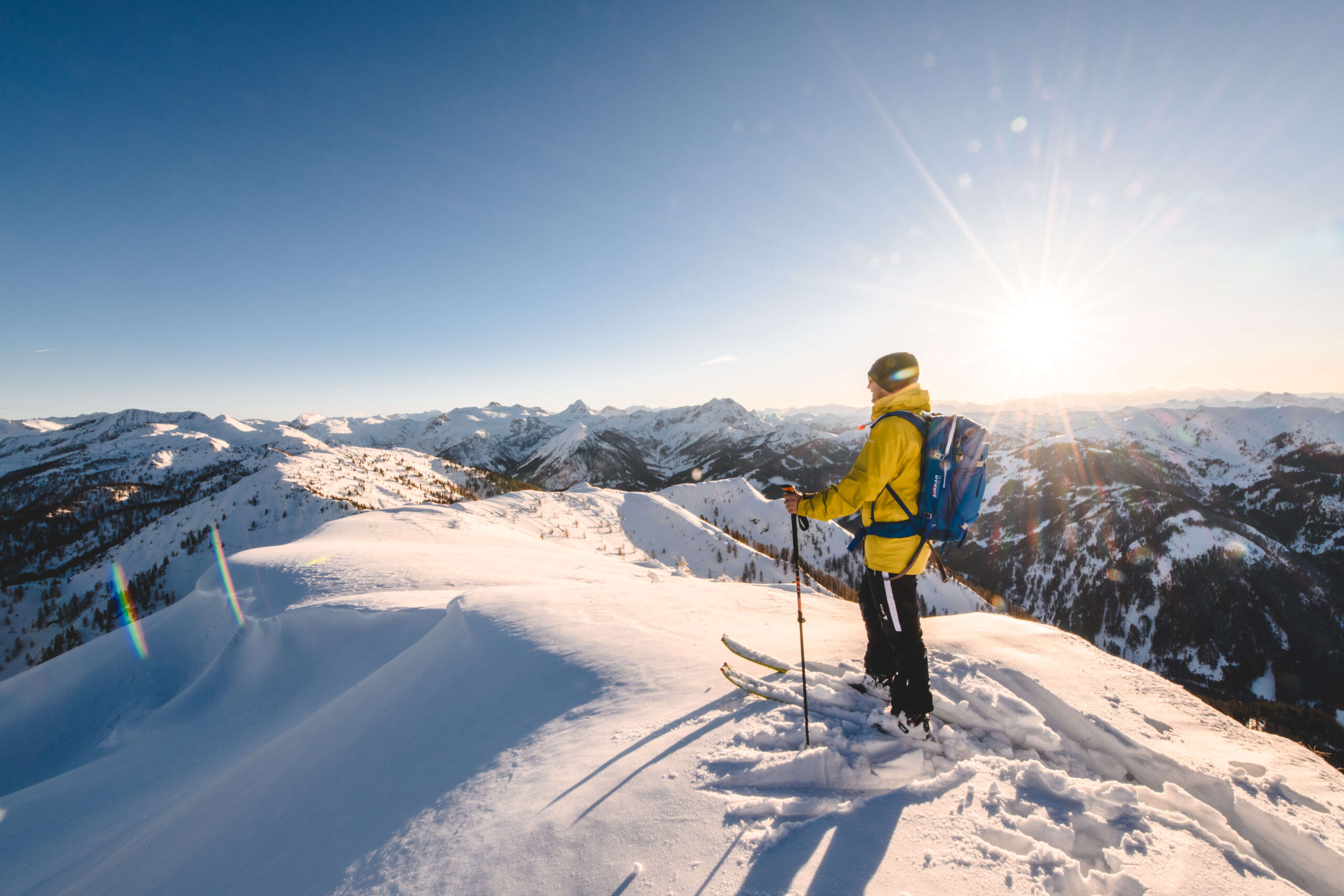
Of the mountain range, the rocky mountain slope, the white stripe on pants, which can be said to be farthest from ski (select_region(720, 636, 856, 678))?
the mountain range

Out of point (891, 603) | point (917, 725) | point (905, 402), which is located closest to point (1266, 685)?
point (917, 725)

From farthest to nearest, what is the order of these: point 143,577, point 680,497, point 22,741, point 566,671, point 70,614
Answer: point 680,497 < point 70,614 < point 143,577 < point 22,741 < point 566,671

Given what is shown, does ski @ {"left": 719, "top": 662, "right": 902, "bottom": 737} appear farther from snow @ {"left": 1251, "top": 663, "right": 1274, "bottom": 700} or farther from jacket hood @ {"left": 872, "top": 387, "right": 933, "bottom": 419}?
snow @ {"left": 1251, "top": 663, "right": 1274, "bottom": 700}

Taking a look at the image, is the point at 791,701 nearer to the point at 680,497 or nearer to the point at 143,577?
the point at 143,577

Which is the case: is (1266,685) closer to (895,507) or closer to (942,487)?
(942,487)

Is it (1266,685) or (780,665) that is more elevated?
(780,665)

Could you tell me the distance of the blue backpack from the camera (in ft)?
14.1

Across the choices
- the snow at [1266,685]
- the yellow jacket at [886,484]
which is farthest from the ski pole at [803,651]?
the snow at [1266,685]

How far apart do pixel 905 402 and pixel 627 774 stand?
4.20m

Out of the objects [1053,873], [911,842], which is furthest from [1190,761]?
[911,842]

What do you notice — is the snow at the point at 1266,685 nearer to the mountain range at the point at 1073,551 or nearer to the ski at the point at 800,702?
the mountain range at the point at 1073,551

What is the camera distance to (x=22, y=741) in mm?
9883

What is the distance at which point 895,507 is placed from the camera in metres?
4.45

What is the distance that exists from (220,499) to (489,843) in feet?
325
